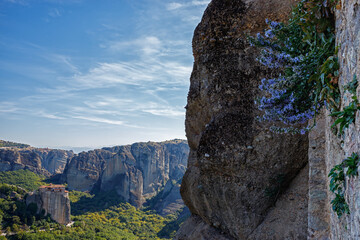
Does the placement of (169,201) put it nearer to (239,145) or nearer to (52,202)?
(52,202)

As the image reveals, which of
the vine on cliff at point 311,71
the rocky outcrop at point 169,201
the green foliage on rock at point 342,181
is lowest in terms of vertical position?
the rocky outcrop at point 169,201

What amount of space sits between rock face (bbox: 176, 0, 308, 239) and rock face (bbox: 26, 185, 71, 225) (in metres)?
48.8

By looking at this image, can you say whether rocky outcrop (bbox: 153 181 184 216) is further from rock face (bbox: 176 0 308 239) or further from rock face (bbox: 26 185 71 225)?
rock face (bbox: 176 0 308 239)

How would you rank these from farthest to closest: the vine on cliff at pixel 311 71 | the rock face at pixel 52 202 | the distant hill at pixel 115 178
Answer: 1. the distant hill at pixel 115 178
2. the rock face at pixel 52 202
3. the vine on cliff at pixel 311 71

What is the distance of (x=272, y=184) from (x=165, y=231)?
57.2 metres

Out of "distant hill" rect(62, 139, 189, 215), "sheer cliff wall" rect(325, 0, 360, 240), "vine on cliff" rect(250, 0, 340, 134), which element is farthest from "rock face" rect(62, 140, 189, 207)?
"sheer cliff wall" rect(325, 0, 360, 240)

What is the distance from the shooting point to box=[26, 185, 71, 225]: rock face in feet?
161

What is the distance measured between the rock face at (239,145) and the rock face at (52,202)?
48.8 meters

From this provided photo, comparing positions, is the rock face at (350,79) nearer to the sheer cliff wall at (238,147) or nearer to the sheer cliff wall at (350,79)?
the sheer cliff wall at (350,79)

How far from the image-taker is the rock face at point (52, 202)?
→ 4916 centimetres

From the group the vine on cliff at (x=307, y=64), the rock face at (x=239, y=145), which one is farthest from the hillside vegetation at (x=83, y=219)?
the vine on cliff at (x=307, y=64)

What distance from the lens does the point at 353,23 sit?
8.09ft

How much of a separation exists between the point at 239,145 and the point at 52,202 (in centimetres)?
5195

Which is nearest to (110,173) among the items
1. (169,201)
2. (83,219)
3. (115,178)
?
(115,178)
